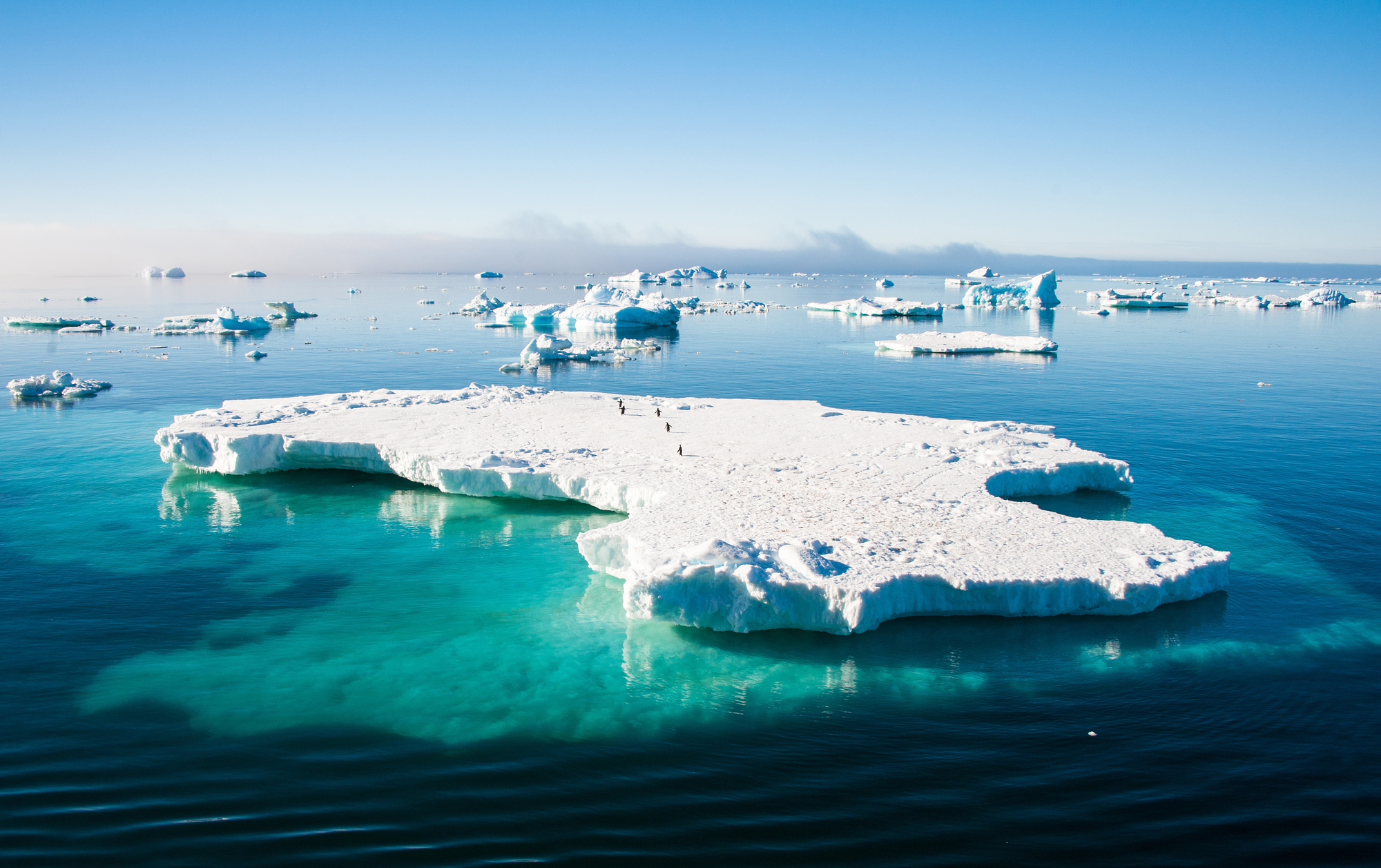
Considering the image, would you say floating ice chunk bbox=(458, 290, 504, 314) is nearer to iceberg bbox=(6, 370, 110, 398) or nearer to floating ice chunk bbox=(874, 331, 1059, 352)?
floating ice chunk bbox=(874, 331, 1059, 352)

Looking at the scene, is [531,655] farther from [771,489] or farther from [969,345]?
[969,345]

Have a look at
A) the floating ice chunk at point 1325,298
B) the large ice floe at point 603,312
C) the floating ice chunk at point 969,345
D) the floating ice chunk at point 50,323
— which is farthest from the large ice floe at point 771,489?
the floating ice chunk at point 1325,298

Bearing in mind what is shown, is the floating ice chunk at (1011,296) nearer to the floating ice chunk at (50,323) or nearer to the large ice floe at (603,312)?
the large ice floe at (603,312)

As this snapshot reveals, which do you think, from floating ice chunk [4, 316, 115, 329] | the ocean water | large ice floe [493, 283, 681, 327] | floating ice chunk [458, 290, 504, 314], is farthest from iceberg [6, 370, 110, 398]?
floating ice chunk [458, 290, 504, 314]

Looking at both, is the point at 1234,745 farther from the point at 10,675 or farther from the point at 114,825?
the point at 10,675

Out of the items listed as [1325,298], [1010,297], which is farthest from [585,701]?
[1325,298]

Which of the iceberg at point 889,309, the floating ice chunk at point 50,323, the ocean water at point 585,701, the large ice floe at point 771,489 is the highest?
the iceberg at point 889,309
